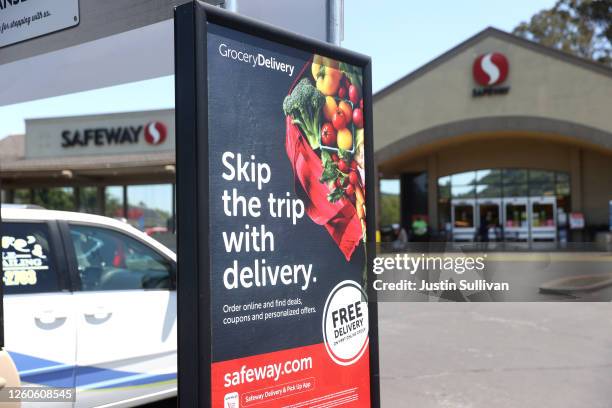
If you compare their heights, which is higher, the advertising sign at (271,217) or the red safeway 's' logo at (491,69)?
the red safeway 's' logo at (491,69)

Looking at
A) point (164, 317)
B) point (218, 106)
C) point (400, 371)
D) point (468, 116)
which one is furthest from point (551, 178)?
point (218, 106)

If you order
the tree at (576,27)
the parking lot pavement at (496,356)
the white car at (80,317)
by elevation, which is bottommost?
the parking lot pavement at (496,356)

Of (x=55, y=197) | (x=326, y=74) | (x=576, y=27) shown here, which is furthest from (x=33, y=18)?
(x=576, y=27)

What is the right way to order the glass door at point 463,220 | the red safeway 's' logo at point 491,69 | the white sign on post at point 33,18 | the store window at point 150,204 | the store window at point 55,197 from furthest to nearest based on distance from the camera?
1. the store window at point 55,197
2. the store window at point 150,204
3. the glass door at point 463,220
4. the red safeway 's' logo at point 491,69
5. the white sign on post at point 33,18

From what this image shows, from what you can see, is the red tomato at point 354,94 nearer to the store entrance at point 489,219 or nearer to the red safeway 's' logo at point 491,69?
the red safeway 's' logo at point 491,69

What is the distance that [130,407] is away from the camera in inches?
193

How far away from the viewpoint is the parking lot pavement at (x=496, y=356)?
20.6 ft

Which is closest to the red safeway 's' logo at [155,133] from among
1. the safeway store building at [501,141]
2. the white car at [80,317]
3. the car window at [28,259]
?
the safeway store building at [501,141]

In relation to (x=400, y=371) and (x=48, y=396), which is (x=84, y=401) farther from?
(x=400, y=371)

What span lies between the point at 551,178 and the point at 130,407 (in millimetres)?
28521

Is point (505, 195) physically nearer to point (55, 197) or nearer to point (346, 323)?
point (55, 197)

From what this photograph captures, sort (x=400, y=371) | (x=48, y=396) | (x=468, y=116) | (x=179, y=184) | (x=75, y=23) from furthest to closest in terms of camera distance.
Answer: (x=468, y=116), (x=400, y=371), (x=48, y=396), (x=75, y=23), (x=179, y=184)

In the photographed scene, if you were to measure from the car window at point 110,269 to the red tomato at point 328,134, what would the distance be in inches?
118

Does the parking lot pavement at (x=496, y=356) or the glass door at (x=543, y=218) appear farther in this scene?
the glass door at (x=543, y=218)
